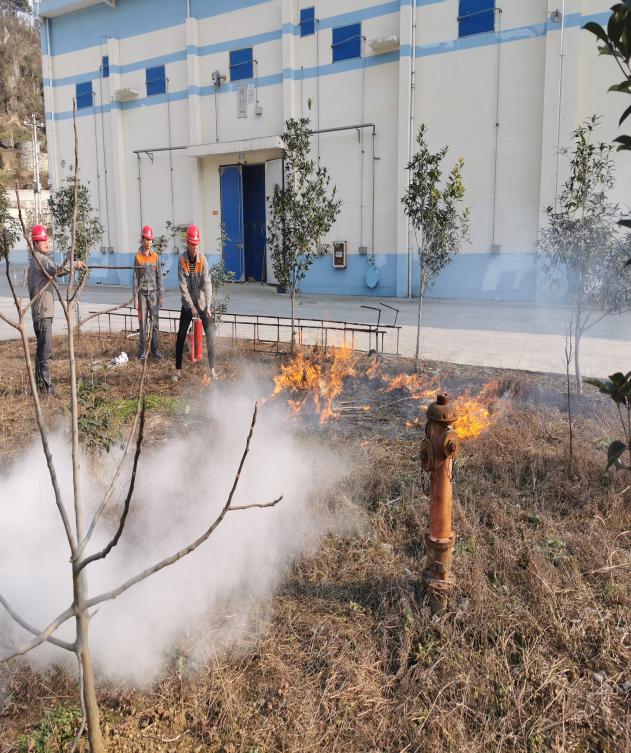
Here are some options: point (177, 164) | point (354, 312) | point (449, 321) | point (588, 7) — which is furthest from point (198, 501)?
point (177, 164)

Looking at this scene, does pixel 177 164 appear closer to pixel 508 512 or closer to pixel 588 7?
pixel 588 7

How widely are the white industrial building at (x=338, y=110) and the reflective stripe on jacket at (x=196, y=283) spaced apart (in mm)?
5834

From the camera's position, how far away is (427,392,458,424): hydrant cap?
2994 millimetres

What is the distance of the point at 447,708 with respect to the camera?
2.61 metres

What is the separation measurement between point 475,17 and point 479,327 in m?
8.82

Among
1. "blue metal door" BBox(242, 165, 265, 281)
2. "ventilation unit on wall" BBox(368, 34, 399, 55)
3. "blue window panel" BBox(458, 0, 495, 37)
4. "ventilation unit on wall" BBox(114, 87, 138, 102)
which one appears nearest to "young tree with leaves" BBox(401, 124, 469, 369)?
"blue window panel" BBox(458, 0, 495, 37)

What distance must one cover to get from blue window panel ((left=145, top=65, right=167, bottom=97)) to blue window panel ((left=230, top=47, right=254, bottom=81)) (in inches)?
110

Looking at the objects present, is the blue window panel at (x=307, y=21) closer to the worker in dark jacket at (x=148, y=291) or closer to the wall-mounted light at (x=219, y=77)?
the wall-mounted light at (x=219, y=77)

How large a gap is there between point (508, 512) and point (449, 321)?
8698 millimetres

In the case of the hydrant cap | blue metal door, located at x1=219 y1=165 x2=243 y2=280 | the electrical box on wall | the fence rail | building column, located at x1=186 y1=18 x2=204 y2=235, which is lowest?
the fence rail

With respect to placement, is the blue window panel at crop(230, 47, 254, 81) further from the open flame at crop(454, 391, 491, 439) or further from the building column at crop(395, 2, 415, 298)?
the open flame at crop(454, 391, 491, 439)

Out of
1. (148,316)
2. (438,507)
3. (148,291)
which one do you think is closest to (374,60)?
(148,291)

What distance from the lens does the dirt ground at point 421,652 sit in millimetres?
2535

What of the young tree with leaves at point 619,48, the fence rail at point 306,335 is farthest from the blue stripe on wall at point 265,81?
the young tree with leaves at point 619,48
